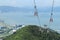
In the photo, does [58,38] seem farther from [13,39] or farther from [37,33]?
[13,39]

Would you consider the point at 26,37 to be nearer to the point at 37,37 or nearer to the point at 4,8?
the point at 37,37

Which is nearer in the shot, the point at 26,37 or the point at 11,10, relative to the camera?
the point at 26,37

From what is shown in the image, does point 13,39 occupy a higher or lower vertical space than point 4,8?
higher

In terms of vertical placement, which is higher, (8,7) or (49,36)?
(49,36)

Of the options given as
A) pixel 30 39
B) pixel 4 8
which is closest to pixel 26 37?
pixel 30 39

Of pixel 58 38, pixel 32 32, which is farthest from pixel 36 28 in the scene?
pixel 58 38

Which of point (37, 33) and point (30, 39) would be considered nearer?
point (30, 39)

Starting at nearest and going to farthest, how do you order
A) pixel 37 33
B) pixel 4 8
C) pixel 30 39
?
pixel 30 39, pixel 37 33, pixel 4 8

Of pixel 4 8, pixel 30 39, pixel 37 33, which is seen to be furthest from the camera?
pixel 4 8
